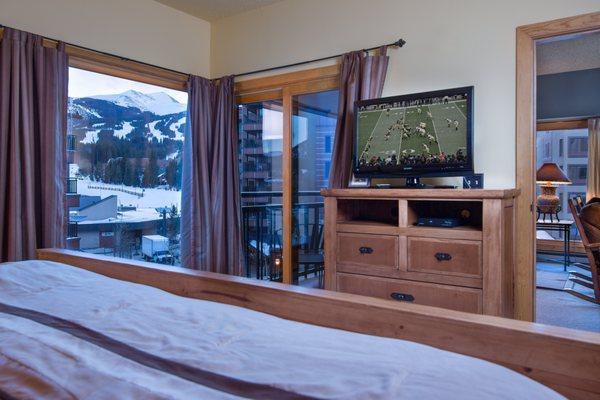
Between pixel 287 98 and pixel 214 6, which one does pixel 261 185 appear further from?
pixel 214 6

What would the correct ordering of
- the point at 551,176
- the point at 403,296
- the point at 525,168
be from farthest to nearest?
the point at 551,176 → the point at 525,168 → the point at 403,296

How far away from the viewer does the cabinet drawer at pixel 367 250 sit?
2447 mm

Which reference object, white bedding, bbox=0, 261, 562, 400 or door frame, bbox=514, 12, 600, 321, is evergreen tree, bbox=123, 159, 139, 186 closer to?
white bedding, bbox=0, 261, 562, 400

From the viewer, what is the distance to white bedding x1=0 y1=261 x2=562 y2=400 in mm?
572

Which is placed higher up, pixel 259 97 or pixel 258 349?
pixel 259 97

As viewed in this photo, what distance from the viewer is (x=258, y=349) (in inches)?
28.0

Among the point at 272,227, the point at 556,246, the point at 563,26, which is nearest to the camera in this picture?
the point at 563,26

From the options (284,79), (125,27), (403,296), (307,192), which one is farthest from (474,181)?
(125,27)

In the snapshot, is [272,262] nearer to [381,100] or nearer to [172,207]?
[172,207]

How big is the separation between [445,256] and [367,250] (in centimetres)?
45

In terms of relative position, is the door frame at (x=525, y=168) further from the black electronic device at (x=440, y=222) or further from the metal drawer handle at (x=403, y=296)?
the metal drawer handle at (x=403, y=296)

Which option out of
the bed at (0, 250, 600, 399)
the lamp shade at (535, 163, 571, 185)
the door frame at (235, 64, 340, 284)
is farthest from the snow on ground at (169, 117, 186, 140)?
the lamp shade at (535, 163, 571, 185)

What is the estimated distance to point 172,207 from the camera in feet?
12.9

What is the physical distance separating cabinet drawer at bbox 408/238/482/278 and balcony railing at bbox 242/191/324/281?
56.6 inches
